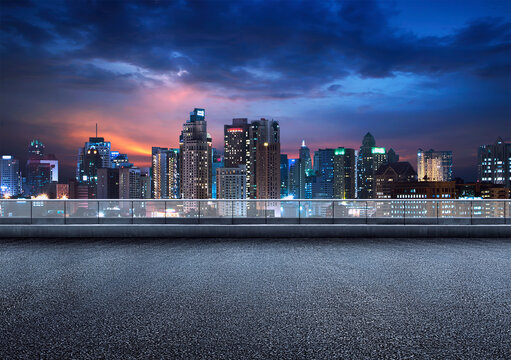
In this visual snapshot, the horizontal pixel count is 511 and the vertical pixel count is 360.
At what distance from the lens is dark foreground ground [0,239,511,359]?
445 centimetres

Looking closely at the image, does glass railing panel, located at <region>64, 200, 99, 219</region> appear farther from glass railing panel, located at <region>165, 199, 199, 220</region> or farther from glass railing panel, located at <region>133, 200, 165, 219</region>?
glass railing panel, located at <region>165, 199, 199, 220</region>

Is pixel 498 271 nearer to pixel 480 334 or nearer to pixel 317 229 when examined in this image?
pixel 480 334

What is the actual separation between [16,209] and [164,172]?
10087 cm

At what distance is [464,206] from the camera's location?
15391 mm

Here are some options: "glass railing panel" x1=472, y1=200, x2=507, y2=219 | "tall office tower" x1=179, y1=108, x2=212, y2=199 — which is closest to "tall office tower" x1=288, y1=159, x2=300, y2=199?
"tall office tower" x1=179, y1=108, x2=212, y2=199

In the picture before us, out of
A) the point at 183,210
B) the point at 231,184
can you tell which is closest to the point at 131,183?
the point at 231,184

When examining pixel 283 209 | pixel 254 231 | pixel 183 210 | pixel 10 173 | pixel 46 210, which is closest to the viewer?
pixel 254 231

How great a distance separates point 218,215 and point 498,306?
10437 mm

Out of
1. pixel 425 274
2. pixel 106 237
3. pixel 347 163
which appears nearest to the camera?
pixel 425 274

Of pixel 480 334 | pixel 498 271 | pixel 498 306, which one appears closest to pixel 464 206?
pixel 498 271

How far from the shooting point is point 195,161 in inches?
3479

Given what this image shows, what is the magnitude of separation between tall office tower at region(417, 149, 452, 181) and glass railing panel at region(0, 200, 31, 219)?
119649mm

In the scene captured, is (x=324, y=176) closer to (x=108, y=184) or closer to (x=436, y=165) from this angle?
(x=436, y=165)

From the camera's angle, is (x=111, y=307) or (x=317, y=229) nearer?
(x=111, y=307)
